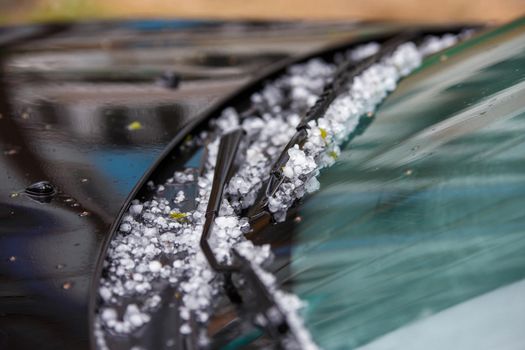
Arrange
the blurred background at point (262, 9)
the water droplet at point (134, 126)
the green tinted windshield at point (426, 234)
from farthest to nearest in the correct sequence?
the blurred background at point (262, 9), the water droplet at point (134, 126), the green tinted windshield at point (426, 234)

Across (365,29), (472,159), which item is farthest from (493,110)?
(365,29)

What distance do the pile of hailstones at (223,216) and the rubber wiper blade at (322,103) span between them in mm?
15

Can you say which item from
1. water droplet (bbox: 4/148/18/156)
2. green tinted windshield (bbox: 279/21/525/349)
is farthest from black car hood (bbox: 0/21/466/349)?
green tinted windshield (bbox: 279/21/525/349)

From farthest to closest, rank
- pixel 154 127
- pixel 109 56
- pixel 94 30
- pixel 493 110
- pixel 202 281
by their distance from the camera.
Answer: pixel 94 30 < pixel 109 56 < pixel 154 127 < pixel 493 110 < pixel 202 281

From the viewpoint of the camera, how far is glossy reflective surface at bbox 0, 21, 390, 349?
103 cm

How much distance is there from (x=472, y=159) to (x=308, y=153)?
31 cm

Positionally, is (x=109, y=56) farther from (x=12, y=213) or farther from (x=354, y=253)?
(x=354, y=253)

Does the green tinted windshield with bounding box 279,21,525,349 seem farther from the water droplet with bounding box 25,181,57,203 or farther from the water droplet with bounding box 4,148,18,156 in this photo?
the water droplet with bounding box 4,148,18,156

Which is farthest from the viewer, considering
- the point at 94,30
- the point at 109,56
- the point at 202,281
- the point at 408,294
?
the point at 94,30

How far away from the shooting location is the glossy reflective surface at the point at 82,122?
1.03 metres

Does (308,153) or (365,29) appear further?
(365,29)

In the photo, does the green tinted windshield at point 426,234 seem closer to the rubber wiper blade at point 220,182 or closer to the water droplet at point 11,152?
the rubber wiper blade at point 220,182

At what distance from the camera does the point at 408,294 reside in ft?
2.89

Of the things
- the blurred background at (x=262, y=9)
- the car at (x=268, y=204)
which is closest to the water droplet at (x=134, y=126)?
the car at (x=268, y=204)
